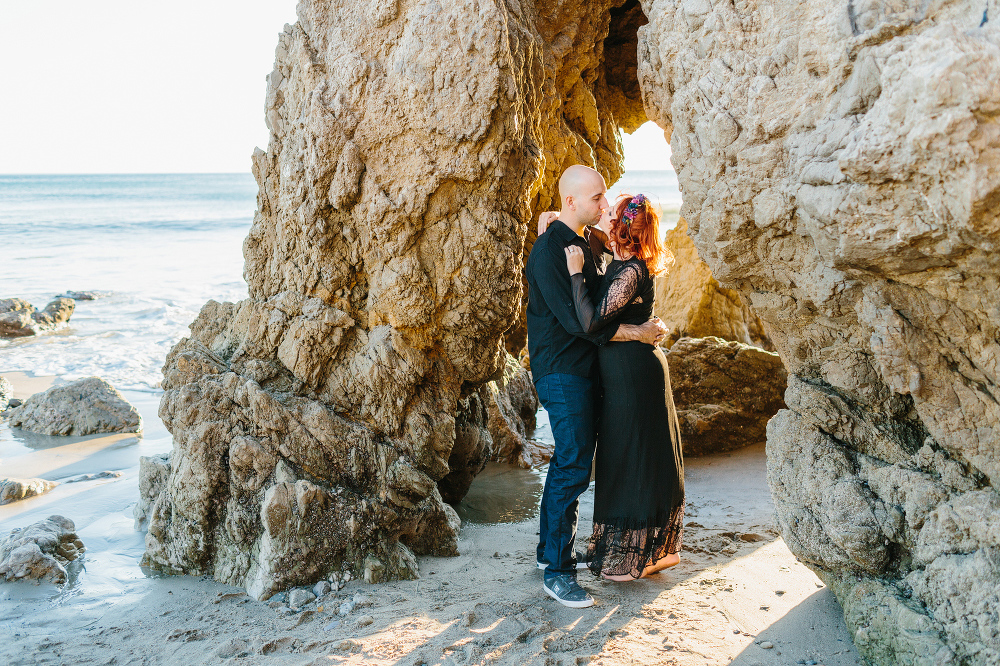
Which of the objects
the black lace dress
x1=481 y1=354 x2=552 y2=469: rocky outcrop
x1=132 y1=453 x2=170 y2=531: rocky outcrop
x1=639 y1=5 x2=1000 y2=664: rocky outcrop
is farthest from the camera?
x1=481 y1=354 x2=552 y2=469: rocky outcrop

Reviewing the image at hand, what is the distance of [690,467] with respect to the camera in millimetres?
5805

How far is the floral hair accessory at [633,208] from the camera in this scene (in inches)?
141

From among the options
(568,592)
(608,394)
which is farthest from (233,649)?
(608,394)

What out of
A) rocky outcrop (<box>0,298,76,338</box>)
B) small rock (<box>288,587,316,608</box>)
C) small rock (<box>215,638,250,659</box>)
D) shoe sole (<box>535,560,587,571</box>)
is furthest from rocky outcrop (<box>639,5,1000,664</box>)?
rocky outcrop (<box>0,298,76,338</box>)

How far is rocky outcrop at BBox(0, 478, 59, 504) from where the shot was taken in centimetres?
543

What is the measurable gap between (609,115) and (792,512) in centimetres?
415

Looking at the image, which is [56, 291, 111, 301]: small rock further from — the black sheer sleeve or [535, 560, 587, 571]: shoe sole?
the black sheer sleeve

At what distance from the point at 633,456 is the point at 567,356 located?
0.64m

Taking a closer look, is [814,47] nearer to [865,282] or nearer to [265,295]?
[865,282]

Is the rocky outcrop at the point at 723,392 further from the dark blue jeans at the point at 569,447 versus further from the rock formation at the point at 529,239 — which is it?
the dark blue jeans at the point at 569,447

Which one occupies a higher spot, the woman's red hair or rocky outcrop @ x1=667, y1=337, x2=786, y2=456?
the woman's red hair

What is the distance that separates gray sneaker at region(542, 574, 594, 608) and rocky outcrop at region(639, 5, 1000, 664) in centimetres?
105

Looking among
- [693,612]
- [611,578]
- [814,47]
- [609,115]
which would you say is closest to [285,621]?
[611,578]

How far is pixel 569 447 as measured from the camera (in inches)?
146
